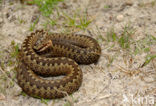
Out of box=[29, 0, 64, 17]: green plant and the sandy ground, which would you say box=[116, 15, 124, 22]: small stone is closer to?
the sandy ground

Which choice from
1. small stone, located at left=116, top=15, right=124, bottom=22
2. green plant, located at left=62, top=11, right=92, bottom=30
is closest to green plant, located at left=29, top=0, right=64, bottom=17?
green plant, located at left=62, top=11, right=92, bottom=30

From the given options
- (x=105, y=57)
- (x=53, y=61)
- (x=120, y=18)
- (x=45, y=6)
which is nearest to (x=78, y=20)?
(x=45, y=6)

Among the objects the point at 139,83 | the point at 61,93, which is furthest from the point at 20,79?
the point at 139,83

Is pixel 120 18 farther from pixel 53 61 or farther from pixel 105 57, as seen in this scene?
A: pixel 53 61

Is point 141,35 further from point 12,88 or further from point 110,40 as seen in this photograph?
point 12,88

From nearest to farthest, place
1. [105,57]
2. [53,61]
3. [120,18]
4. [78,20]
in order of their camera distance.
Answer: [53,61], [105,57], [120,18], [78,20]

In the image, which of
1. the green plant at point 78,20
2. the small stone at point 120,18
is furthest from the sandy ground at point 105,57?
the green plant at point 78,20
